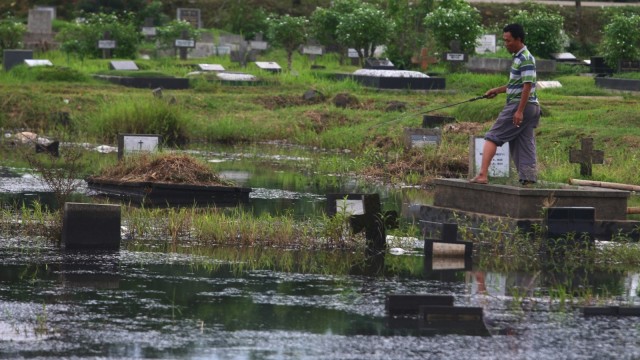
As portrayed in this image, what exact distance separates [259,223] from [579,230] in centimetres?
357

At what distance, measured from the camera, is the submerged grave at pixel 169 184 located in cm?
2007

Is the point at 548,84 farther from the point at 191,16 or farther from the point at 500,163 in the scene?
the point at 191,16

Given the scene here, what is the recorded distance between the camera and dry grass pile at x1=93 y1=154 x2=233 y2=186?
20.5 meters

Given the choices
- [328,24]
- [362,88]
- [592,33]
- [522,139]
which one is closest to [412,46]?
[328,24]

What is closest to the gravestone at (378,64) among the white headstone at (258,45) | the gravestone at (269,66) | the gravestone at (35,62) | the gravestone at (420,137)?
the gravestone at (269,66)

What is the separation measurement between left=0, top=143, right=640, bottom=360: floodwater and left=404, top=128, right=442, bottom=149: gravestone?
10883 mm

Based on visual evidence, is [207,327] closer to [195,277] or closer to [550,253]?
[195,277]

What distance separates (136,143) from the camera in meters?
22.6

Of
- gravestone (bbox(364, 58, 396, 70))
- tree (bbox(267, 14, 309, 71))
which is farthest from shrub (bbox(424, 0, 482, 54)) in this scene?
tree (bbox(267, 14, 309, 71))

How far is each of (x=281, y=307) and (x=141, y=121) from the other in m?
17.7

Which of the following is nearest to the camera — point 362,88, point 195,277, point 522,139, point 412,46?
point 195,277

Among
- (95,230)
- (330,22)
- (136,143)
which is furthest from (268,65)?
(95,230)

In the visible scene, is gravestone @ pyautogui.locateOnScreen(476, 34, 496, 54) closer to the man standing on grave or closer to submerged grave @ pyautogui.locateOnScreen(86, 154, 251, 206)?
submerged grave @ pyautogui.locateOnScreen(86, 154, 251, 206)

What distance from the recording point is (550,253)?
1545 cm
